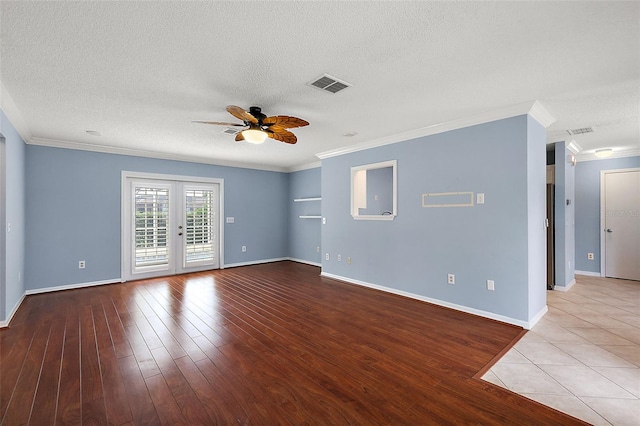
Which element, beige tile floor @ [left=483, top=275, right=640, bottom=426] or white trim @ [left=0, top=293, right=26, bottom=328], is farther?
white trim @ [left=0, top=293, right=26, bottom=328]

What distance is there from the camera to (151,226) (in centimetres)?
594

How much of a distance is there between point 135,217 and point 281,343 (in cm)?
451

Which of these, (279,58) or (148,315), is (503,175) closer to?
(279,58)

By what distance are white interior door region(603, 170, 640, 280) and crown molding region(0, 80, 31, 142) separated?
368 inches

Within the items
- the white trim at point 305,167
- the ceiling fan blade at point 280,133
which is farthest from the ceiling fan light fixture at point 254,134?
the white trim at point 305,167

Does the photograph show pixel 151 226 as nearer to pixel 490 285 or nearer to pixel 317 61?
pixel 317 61

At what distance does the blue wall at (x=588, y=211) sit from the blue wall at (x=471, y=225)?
3.44m

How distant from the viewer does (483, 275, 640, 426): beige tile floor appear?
1994 millimetres

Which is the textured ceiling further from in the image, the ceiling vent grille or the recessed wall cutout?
the recessed wall cutout

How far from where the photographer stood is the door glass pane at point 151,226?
19.1 feet

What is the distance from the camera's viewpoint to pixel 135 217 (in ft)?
18.9

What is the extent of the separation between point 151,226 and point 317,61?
17.0ft

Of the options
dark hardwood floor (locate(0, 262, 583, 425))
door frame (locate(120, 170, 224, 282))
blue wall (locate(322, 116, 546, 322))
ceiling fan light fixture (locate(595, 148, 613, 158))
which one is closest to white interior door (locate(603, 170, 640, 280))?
ceiling fan light fixture (locate(595, 148, 613, 158))

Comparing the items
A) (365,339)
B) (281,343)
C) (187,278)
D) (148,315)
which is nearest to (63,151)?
(187,278)
